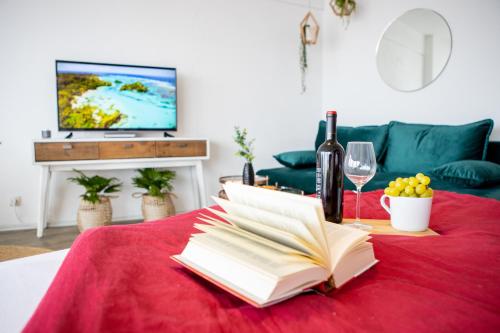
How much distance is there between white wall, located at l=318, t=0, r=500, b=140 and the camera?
252 centimetres

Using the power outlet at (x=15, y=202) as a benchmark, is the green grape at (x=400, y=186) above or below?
above

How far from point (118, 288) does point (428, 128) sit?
2.74 metres

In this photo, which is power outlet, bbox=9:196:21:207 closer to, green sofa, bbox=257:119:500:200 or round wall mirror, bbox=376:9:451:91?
green sofa, bbox=257:119:500:200

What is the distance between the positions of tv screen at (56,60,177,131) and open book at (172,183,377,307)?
2.71 meters

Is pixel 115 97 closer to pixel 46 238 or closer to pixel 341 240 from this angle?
pixel 46 238

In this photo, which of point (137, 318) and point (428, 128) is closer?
point (137, 318)

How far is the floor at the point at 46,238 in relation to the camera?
2465 mm

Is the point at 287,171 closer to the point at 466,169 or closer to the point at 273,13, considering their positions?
the point at 466,169

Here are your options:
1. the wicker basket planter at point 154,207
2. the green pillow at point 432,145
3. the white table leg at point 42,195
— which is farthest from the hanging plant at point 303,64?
the white table leg at point 42,195

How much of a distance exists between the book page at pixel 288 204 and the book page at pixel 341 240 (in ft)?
0.08

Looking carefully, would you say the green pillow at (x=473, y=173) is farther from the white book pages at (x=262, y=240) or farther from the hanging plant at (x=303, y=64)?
the hanging plant at (x=303, y=64)

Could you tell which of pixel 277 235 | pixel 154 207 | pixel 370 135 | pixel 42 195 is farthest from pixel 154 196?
pixel 277 235

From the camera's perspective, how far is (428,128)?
8.50 feet

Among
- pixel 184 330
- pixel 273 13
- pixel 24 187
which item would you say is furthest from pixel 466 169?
pixel 24 187
